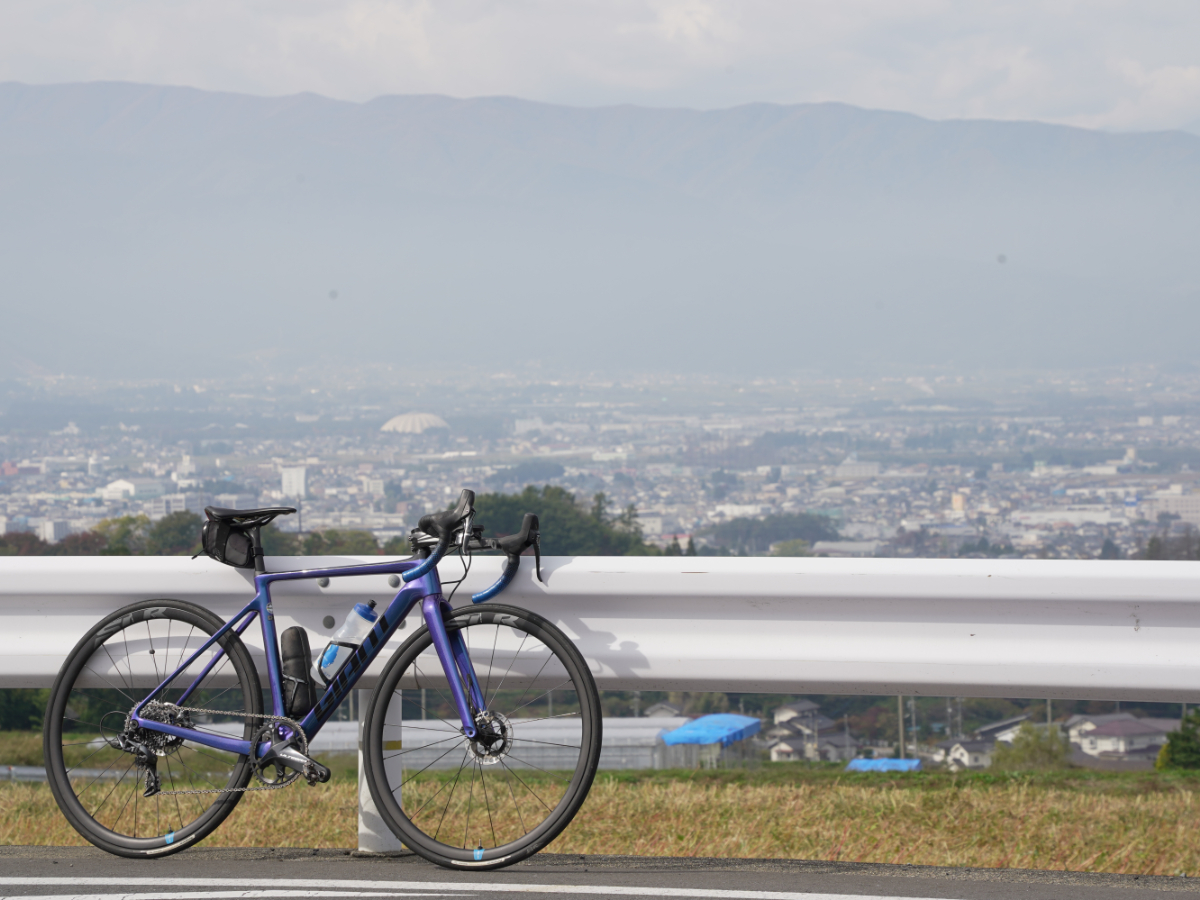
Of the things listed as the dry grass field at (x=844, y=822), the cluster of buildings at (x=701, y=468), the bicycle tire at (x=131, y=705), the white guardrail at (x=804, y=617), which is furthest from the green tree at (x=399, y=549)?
the cluster of buildings at (x=701, y=468)

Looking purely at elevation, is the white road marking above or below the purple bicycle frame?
below

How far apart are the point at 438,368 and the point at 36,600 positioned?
527 ft

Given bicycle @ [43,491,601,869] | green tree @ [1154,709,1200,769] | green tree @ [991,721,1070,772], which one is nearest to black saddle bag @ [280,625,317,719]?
bicycle @ [43,491,601,869]

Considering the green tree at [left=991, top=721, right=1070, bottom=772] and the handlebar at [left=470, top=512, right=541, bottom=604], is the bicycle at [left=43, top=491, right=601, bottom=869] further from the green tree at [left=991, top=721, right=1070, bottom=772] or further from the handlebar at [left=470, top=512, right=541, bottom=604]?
the green tree at [left=991, top=721, right=1070, bottom=772]

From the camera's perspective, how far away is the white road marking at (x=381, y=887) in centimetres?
278

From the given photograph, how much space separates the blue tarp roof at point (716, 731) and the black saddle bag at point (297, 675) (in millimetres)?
6974

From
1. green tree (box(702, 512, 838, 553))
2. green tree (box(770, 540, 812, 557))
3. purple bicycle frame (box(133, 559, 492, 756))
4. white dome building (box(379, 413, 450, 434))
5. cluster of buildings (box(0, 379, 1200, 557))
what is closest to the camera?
purple bicycle frame (box(133, 559, 492, 756))

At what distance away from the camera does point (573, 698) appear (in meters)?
3.16

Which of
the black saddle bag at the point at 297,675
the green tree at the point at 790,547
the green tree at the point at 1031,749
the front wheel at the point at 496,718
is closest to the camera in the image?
the front wheel at the point at 496,718

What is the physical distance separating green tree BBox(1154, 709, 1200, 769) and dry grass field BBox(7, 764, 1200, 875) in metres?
5.60

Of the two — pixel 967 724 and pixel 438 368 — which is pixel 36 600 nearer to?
pixel 967 724

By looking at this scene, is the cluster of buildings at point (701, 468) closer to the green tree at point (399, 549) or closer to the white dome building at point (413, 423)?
the white dome building at point (413, 423)

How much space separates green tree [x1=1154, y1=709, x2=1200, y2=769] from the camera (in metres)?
9.59

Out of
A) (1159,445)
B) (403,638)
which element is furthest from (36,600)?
(1159,445)
